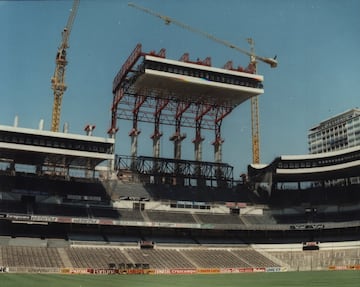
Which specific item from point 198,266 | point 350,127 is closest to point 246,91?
point 198,266

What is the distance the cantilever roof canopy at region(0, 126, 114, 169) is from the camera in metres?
77.5

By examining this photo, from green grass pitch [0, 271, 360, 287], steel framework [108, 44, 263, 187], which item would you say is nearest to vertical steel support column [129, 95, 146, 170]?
steel framework [108, 44, 263, 187]

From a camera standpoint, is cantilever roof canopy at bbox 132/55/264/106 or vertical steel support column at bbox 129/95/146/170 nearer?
cantilever roof canopy at bbox 132/55/264/106

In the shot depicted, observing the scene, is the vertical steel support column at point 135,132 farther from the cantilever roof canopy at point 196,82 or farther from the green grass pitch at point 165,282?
the green grass pitch at point 165,282

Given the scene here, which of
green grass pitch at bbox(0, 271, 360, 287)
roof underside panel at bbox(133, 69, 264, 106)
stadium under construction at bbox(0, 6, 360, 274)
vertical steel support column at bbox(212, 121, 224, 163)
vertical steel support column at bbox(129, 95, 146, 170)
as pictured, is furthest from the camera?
vertical steel support column at bbox(212, 121, 224, 163)

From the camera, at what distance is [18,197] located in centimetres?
8206

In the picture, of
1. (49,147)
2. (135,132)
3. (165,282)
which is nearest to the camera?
(165,282)

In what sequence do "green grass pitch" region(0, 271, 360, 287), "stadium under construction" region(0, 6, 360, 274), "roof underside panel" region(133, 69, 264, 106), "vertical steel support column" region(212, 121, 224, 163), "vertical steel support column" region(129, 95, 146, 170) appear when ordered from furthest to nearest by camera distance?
1. "vertical steel support column" region(212, 121, 224, 163)
2. "vertical steel support column" region(129, 95, 146, 170)
3. "roof underside panel" region(133, 69, 264, 106)
4. "stadium under construction" region(0, 6, 360, 274)
5. "green grass pitch" region(0, 271, 360, 287)

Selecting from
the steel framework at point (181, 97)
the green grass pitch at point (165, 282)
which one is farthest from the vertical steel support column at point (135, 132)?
the green grass pitch at point (165, 282)

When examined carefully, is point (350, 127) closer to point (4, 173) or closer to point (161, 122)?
point (161, 122)

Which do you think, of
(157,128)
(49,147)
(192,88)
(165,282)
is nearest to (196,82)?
(192,88)

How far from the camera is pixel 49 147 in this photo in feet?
261

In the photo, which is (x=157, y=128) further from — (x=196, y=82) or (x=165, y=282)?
(x=165, y=282)

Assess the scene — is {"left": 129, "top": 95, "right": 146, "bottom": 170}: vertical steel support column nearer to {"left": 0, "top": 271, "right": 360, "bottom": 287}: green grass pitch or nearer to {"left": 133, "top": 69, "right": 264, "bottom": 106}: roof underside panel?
{"left": 133, "top": 69, "right": 264, "bottom": 106}: roof underside panel
